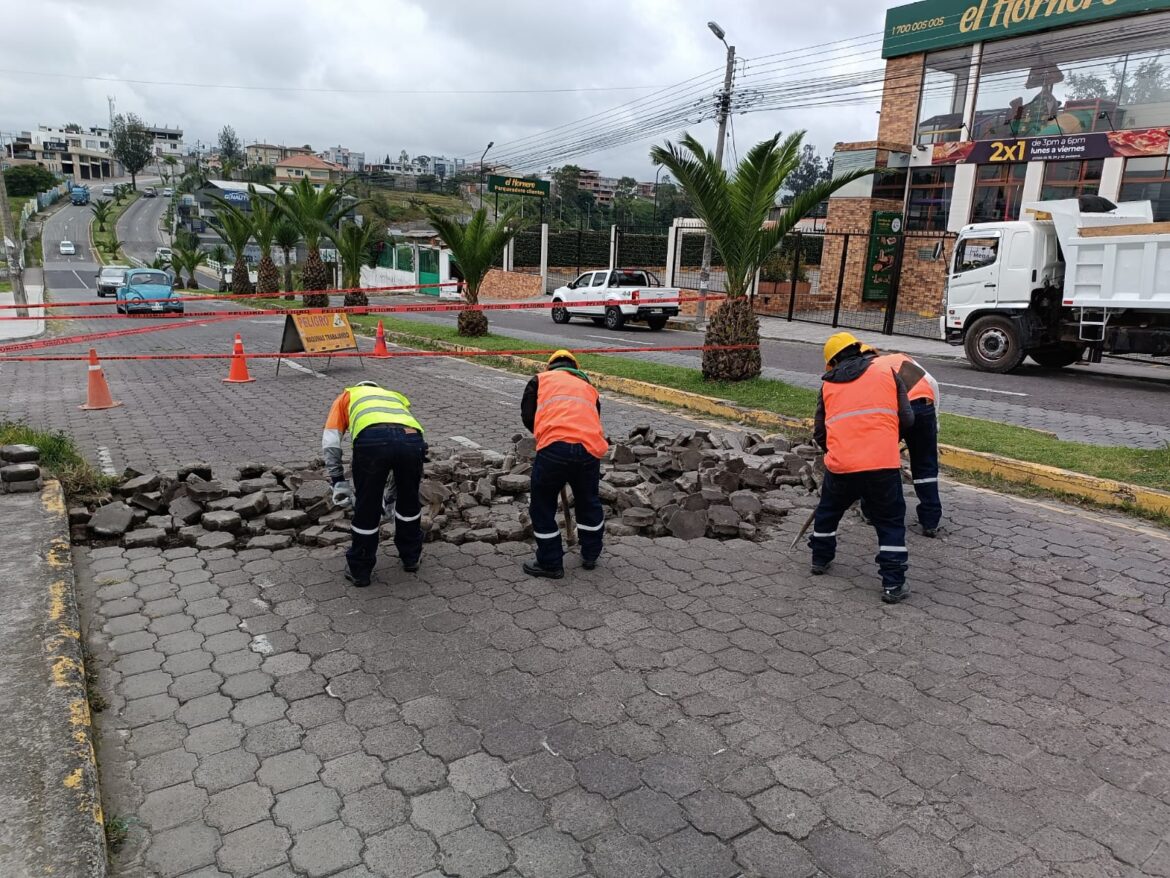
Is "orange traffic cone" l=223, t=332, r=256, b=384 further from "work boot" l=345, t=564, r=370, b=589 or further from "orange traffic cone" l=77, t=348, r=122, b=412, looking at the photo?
"work boot" l=345, t=564, r=370, b=589

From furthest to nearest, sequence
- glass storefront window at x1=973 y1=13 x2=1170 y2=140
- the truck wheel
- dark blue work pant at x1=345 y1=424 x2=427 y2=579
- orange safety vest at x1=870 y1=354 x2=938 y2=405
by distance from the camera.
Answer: glass storefront window at x1=973 y1=13 x2=1170 y2=140, the truck wheel, orange safety vest at x1=870 y1=354 x2=938 y2=405, dark blue work pant at x1=345 y1=424 x2=427 y2=579

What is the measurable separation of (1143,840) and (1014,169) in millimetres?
24079

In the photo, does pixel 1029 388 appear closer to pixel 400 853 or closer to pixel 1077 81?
pixel 400 853

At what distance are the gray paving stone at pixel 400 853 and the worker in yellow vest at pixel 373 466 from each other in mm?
2088

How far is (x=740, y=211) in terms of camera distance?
10984 millimetres

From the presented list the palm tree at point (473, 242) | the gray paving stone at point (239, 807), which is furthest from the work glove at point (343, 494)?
the palm tree at point (473, 242)

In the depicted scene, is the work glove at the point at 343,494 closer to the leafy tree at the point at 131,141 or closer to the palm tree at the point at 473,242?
the palm tree at the point at 473,242

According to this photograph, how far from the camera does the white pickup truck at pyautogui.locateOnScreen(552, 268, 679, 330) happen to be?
74.1 ft

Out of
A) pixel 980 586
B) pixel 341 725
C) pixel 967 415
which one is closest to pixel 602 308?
pixel 967 415

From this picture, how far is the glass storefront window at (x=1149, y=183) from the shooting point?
784 inches

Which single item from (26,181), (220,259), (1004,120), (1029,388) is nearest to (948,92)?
(1004,120)

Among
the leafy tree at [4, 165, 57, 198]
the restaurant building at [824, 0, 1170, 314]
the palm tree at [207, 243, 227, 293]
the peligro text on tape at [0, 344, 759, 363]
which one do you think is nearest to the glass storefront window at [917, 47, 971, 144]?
the restaurant building at [824, 0, 1170, 314]

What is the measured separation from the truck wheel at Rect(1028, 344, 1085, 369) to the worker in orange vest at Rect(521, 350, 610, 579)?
12734mm

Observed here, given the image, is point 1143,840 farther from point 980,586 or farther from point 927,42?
point 927,42
